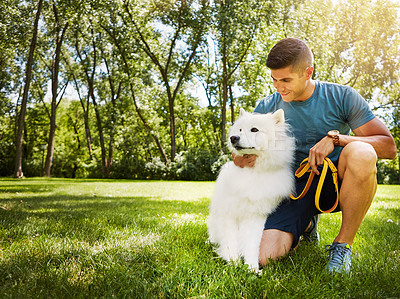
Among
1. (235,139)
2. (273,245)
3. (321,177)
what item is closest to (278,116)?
(235,139)

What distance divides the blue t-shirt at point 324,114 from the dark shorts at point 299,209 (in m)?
0.22

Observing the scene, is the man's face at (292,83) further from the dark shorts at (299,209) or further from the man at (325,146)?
the dark shorts at (299,209)

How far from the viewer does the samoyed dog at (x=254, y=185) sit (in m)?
2.22

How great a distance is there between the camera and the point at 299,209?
236 cm

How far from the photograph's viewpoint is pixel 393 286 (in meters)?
1.77

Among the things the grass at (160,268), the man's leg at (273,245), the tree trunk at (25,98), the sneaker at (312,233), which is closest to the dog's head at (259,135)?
the man's leg at (273,245)

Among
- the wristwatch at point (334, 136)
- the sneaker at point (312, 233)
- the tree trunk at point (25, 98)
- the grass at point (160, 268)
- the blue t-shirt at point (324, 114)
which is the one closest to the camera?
the grass at point (160, 268)

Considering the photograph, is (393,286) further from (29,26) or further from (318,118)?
(29,26)

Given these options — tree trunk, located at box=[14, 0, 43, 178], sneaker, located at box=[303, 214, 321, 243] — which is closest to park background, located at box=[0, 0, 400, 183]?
tree trunk, located at box=[14, 0, 43, 178]

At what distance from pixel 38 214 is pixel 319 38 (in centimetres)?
1704

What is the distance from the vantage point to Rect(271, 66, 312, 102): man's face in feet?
7.78

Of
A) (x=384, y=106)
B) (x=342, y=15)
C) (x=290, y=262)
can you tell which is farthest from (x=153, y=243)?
(x=384, y=106)

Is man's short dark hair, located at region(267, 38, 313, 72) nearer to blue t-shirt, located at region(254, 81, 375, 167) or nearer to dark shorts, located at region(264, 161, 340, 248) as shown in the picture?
blue t-shirt, located at region(254, 81, 375, 167)

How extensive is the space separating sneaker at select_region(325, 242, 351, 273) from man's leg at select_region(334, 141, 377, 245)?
6 cm
